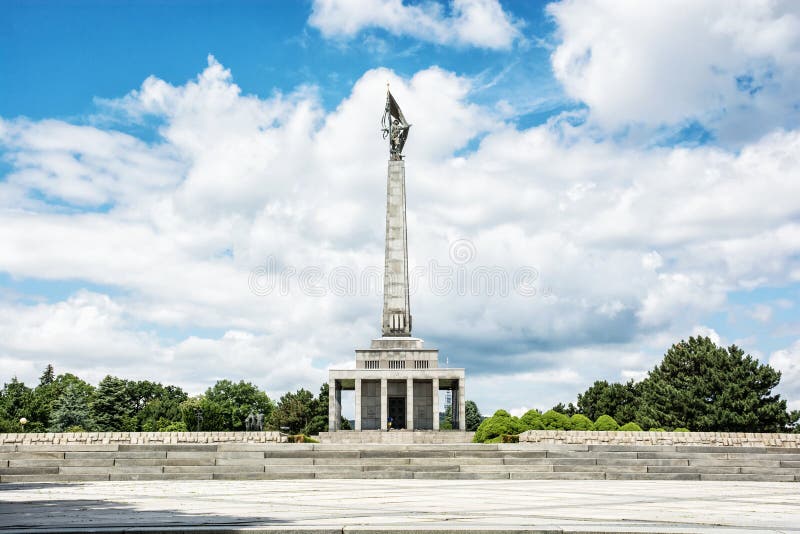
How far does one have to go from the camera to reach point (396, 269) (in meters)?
54.5

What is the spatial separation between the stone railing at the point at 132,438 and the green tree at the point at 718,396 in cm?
3300

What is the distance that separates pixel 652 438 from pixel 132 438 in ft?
67.1

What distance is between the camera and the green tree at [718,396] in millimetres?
47906

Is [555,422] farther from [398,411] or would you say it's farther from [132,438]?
[132,438]

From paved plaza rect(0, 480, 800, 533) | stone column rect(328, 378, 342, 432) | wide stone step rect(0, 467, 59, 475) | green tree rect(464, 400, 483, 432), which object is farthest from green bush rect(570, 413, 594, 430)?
green tree rect(464, 400, 483, 432)

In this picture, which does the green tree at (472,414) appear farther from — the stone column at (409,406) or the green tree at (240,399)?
the stone column at (409,406)

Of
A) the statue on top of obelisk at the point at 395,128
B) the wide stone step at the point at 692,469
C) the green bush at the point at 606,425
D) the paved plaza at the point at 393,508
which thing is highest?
the statue on top of obelisk at the point at 395,128

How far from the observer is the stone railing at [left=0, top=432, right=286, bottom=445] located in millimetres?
27188

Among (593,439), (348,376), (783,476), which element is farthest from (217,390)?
(783,476)

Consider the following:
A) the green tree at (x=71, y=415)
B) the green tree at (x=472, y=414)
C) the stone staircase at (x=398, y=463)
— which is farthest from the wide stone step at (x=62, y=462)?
the green tree at (x=472, y=414)

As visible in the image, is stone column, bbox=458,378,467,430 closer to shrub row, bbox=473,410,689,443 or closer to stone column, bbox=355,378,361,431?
stone column, bbox=355,378,361,431

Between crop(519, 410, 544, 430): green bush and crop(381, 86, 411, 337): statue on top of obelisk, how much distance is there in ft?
57.6

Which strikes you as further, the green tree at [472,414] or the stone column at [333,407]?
the green tree at [472,414]

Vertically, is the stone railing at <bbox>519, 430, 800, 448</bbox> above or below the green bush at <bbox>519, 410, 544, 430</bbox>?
below
